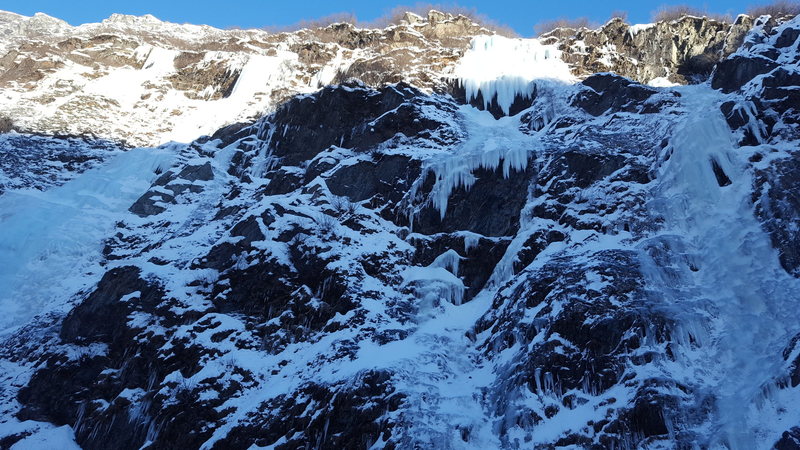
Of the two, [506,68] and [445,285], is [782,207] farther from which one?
[506,68]

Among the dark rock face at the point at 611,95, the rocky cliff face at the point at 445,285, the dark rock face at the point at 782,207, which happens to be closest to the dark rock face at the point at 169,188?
the rocky cliff face at the point at 445,285

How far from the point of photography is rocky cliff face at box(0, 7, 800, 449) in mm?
14469

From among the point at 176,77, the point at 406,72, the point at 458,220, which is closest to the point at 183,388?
the point at 458,220

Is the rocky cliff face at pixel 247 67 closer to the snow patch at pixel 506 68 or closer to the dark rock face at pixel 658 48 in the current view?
the dark rock face at pixel 658 48

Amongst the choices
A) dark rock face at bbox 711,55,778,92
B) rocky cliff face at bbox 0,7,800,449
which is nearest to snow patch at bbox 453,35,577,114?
rocky cliff face at bbox 0,7,800,449

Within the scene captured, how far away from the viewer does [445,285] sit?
1941 cm

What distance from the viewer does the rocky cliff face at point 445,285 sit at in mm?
14469

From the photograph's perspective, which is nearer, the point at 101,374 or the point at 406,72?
the point at 101,374

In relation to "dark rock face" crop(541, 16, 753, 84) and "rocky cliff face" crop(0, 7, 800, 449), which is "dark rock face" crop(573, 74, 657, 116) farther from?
"dark rock face" crop(541, 16, 753, 84)

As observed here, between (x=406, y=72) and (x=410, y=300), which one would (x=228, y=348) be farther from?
(x=406, y=72)

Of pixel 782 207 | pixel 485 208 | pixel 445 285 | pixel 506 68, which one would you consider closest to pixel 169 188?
pixel 485 208

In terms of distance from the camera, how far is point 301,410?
15422 mm

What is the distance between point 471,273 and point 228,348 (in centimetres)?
749

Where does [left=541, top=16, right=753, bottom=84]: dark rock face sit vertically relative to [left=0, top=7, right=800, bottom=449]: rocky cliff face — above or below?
above
